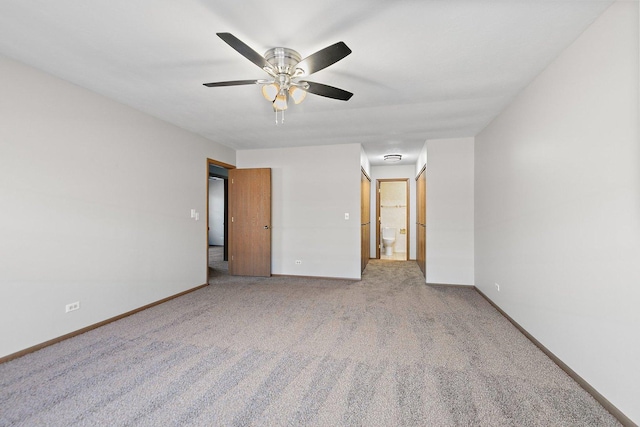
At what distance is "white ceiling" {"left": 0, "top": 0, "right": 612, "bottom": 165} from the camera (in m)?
1.69

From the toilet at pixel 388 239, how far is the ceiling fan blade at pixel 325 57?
21.5 feet

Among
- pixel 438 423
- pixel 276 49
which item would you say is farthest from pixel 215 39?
pixel 438 423

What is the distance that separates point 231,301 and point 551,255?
11.7 feet

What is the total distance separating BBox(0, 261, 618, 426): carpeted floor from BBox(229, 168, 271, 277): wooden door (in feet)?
6.29

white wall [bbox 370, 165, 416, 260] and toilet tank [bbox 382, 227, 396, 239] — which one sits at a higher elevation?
white wall [bbox 370, 165, 416, 260]

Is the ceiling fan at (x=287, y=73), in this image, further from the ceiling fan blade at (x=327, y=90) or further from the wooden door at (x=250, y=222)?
the wooden door at (x=250, y=222)

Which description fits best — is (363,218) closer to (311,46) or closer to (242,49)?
(311,46)

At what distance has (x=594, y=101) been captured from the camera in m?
1.79

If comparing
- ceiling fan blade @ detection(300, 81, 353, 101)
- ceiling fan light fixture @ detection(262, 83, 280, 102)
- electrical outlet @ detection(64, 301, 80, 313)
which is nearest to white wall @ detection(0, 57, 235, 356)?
electrical outlet @ detection(64, 301, 80, 313)

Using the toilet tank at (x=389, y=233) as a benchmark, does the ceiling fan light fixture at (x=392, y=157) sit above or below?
above

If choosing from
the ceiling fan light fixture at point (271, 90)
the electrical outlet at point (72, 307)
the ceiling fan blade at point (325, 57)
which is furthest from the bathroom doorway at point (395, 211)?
the electrical outlet at point (72, 307)

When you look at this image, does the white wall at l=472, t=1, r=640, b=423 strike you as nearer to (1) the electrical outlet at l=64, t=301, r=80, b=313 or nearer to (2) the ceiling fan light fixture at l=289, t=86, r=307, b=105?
(2) the ceiling fan light fixture at l=289, t=86, r=307, b=105

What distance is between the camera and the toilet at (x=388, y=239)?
7914mm

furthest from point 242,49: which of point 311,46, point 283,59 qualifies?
point 311,46
